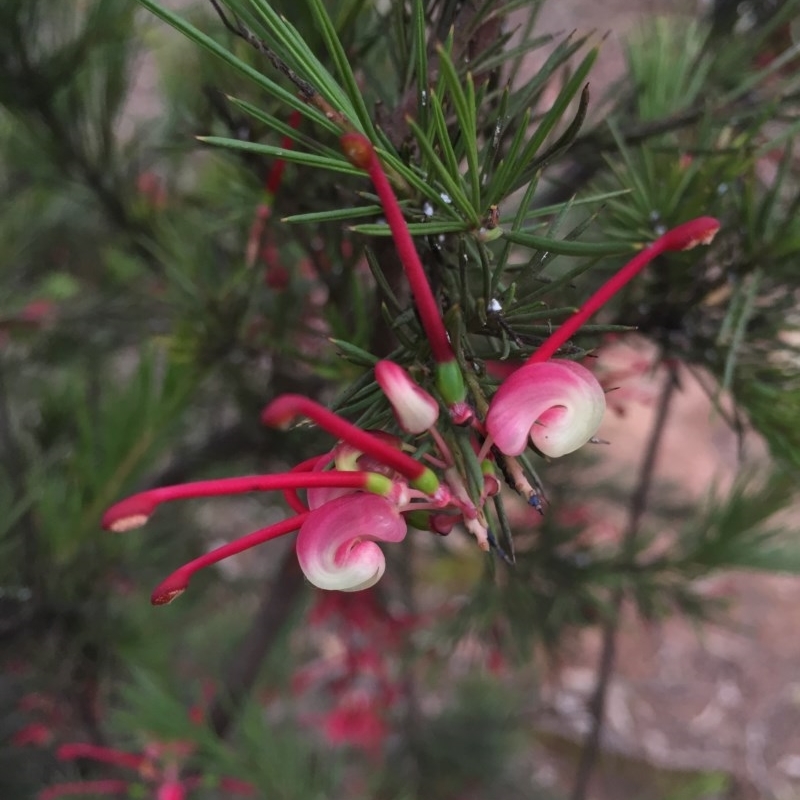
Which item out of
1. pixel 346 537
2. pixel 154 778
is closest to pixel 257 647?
pixel 154 778

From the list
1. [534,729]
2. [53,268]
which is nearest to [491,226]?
[53,268]

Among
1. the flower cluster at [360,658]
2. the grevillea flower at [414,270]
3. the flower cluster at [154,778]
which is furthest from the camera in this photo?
the flower cluster at [360,658]

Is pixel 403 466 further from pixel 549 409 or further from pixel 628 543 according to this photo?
pixel 628 543

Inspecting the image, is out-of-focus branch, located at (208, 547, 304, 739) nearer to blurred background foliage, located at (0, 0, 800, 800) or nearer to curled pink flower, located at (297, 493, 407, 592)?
blurred background foliage, located at (0, 0, 800, 800)

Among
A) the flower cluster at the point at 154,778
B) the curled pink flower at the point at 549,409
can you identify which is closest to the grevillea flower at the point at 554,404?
the curled pink flower at the point at 549,409

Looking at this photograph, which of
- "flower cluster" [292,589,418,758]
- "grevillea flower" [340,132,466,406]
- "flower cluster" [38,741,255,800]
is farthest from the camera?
"flower cluster" [292,589,418,758]

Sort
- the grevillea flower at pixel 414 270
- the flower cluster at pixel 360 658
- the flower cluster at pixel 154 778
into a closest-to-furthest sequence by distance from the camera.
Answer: the grevillea flower at pixel 414 270 → the flower cluster at pixel 154 778 → the flower cluster at pixel 360 658

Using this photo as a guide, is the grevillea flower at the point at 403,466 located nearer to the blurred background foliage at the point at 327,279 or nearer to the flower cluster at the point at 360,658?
the blurred background foliage at the point at 327,279

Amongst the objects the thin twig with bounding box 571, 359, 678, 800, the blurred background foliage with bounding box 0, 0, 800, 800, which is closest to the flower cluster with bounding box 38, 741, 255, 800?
the blurred background foliage with bounding box 0, 0, 800, 800
